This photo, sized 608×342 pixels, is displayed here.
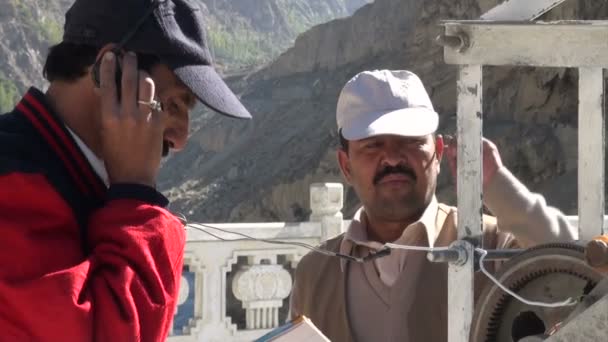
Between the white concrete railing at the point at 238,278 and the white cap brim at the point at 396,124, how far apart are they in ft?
10.1

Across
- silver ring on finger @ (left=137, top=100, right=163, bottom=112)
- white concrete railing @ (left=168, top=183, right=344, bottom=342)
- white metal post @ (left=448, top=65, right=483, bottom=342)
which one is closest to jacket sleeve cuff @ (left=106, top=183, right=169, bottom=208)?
silver ring on finger @ (left=137, top=100, right=163, bottom=112)

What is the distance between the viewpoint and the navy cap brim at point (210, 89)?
4.67ft

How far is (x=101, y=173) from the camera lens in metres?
1.40

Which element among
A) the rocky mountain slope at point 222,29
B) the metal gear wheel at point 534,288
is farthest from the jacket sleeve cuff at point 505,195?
the rocky mountain slope at point 222,29

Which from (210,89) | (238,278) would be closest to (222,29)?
(238,278)

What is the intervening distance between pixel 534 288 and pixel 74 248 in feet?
2.12

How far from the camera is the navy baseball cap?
4.59ft

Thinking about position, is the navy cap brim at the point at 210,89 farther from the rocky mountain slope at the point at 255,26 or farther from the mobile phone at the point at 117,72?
the rocky mountain slope at the point at 255,26

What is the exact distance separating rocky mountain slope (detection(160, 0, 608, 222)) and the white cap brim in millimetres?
14497

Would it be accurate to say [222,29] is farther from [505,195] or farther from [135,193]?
[135,193]

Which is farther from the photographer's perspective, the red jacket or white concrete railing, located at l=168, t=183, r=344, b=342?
white concrete railing, located at l=168, t=183, r=344, b=342

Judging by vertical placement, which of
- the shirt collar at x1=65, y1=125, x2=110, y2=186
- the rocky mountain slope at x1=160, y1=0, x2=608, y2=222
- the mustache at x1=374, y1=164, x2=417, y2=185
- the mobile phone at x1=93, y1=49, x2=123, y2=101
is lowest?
the rocky mountain slope at x1=160, y1=0, x2=608, y2=222

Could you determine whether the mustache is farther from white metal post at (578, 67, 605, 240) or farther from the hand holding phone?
the hand holding phone

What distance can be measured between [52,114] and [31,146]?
77mm
